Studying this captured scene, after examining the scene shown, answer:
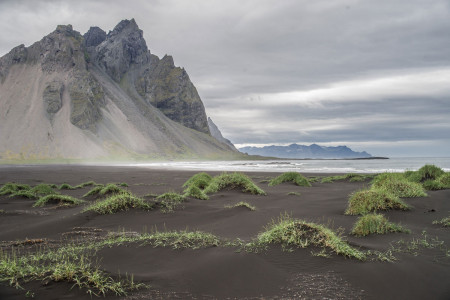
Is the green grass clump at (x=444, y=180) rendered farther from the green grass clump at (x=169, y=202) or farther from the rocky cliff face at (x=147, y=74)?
the rocky cliff face at (x=147, y=74)

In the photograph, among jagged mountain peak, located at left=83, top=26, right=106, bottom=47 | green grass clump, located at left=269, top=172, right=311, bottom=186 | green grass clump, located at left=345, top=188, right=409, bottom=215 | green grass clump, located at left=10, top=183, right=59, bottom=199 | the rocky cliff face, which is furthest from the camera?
jagged mountain peak, located at left=83, top=26, right=106, bottom=47

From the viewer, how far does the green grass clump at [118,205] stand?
10.1m

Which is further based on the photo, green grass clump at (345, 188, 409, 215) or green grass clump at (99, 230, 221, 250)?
green grass clump at (345, 188, 409, 215)

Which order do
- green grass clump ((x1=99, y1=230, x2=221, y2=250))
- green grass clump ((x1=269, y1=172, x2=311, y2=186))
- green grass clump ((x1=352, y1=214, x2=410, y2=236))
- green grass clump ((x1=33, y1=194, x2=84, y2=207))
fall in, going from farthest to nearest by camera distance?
1. green grass clump ((x1=269, y1=172, x2=311, y2=186))
2. green grass clump ((x1=33, y1=194, x2=84, y2=207))
3. green grass clump ((x1=352, y1=214, x2=410, y2=236))
4. green grass clump ((x1=99, y1=230, x2=221, y2=250))

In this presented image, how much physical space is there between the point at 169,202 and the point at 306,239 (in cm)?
659

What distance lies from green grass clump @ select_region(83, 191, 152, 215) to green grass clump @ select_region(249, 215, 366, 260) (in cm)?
539

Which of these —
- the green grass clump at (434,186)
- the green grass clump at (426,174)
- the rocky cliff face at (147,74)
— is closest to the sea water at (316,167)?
the green grass clump at (426,174)

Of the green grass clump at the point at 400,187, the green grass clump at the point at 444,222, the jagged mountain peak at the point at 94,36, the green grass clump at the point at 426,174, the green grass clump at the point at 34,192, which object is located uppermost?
the jagged mountain peak at the point at 94,36

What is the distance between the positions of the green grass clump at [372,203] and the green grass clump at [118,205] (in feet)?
20.8

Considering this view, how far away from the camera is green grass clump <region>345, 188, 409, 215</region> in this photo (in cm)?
967

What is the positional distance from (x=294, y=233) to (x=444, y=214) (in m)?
5.96

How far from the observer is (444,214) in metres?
9.25

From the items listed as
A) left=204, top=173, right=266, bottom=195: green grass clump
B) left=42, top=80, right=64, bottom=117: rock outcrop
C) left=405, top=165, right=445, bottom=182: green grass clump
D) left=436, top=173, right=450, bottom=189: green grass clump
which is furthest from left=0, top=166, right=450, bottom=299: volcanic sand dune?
Result: left=42, top=80, right=64, bottom=117: rock outcrop

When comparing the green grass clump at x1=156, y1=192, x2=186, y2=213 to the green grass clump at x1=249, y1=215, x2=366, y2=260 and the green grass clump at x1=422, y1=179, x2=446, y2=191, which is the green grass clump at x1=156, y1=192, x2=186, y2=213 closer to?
the green grass clump at x1=249, y1=215, x2=366, y2=260
